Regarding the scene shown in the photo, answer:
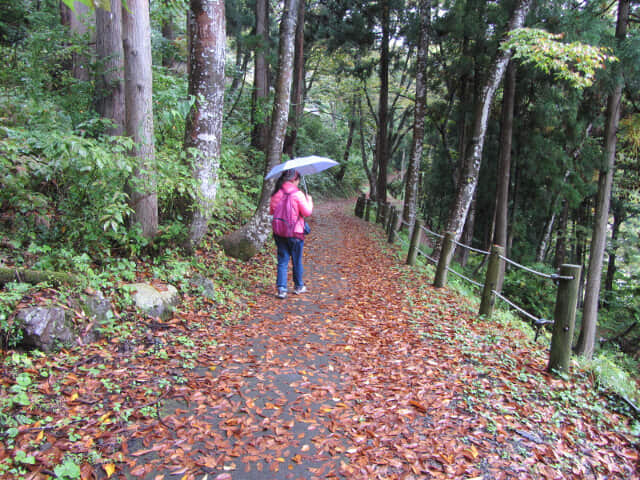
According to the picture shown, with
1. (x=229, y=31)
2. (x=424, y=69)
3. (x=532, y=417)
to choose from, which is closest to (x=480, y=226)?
(x=424, y=69)

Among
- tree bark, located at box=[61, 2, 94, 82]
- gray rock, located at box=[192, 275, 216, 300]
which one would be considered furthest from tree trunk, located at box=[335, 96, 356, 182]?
gray rock, located at box=[192, 275, 216, 300]

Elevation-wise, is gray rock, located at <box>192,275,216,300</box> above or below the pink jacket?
below

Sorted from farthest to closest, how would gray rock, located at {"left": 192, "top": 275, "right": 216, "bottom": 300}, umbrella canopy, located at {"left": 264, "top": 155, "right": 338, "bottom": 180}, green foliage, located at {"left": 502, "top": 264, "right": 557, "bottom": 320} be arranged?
green foliage, located at {"left": 502, "top": 264, "right": 557, "bottom": 320}
umbrella canopy, located at {"left": 264, "top": 155, "right": 338, "bottom": 180}
gray rock, located at {"left": 192, "top": 275, "right": 216, "bottom": 300}

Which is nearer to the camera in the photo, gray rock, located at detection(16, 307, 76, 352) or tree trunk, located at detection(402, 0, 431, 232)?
gray rock, located at detection(16, 307, 76, 352)

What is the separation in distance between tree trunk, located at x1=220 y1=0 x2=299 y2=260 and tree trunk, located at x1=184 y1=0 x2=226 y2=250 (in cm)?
193

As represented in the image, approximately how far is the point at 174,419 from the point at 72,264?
7.77 ft

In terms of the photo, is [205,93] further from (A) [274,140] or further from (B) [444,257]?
(B) [444,257]

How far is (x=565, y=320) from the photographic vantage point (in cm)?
440

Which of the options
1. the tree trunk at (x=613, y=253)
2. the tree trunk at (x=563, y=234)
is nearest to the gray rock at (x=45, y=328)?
the tree trunk at (x=563, y=234)

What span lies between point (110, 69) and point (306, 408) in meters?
6.64

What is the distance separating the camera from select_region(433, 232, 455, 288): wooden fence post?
25.6 feet

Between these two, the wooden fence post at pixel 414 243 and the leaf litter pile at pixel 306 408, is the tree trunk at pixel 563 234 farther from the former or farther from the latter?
the leaf litter pile at pixel 306 408

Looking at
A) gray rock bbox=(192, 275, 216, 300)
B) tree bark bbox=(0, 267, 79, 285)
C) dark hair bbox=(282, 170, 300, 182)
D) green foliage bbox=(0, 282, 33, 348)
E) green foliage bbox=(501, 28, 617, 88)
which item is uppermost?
green foliage bbox=(501, 28, 617, 88)

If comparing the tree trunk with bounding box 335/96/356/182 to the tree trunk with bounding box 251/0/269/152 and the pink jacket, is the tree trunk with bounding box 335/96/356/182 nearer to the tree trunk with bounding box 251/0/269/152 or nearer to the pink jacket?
the tree trunk with bounding box 251/0/269/152
